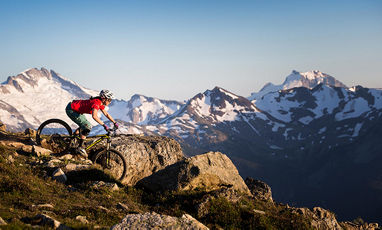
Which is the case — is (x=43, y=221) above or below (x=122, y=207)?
above

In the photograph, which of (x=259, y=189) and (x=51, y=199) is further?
(x=259, y=189)

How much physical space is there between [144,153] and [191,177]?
584cm

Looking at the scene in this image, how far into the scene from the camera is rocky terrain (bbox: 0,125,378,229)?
1048cm

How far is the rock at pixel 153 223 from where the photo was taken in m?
9.75

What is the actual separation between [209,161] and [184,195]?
4.91 metres

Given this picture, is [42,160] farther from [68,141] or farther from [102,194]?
[102,194]

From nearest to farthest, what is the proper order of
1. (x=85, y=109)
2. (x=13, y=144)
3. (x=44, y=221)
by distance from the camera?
(x=44, y=221), (x=85, y=109), (x=13, y=144)

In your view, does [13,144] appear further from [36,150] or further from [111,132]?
[111,132]

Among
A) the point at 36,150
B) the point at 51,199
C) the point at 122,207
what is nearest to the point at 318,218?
the point at 122,207

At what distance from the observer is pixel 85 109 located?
663 inches

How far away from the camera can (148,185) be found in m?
18.6

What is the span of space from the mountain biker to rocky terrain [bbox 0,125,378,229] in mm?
2020

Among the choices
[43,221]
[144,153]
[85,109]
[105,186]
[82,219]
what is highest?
[85,109]

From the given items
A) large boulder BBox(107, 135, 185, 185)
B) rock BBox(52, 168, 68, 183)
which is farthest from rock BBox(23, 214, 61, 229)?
large boulder BBox(107, 135, 185, 185)
